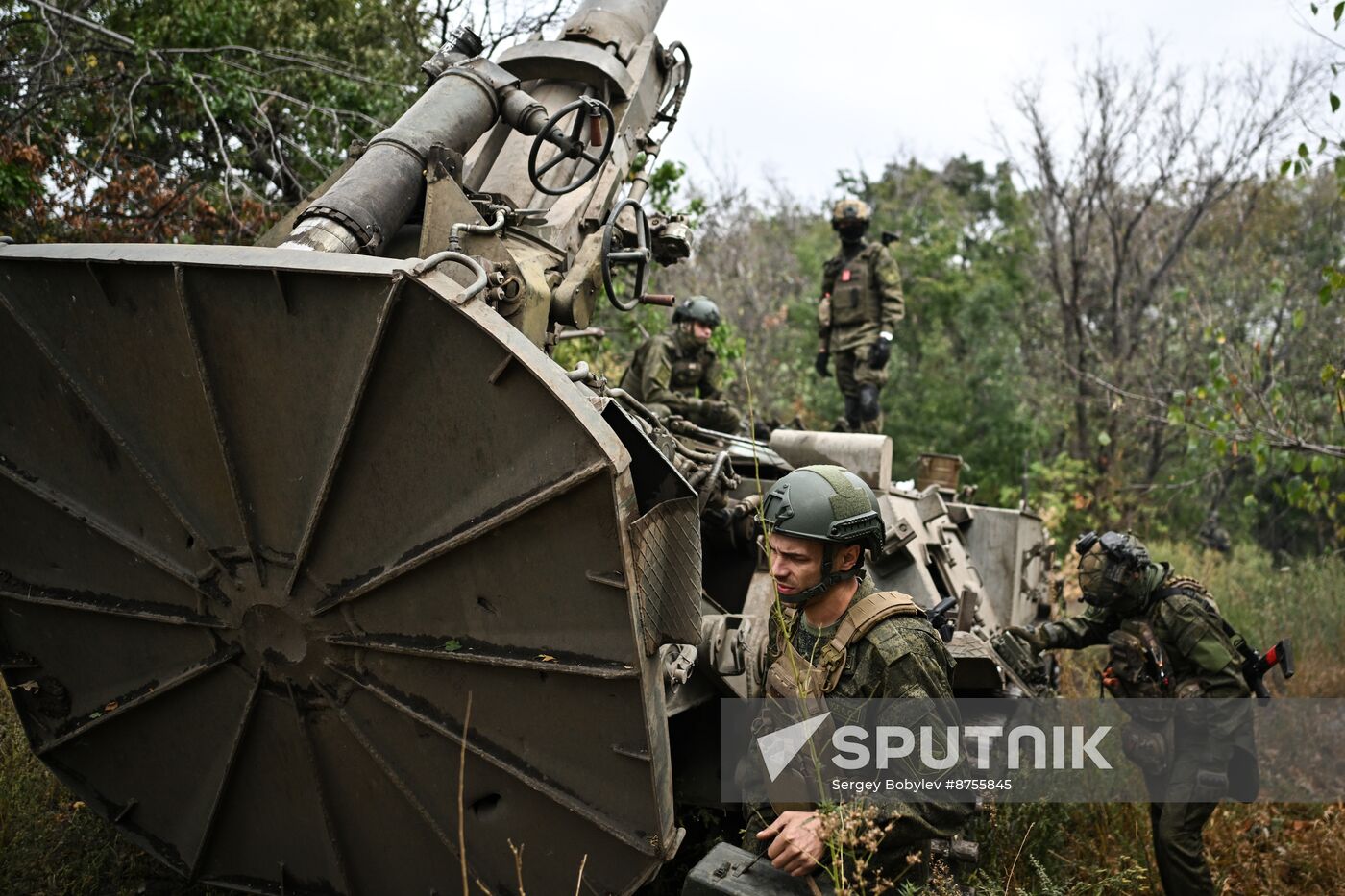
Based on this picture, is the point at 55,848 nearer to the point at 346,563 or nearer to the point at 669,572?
the point at 346,563

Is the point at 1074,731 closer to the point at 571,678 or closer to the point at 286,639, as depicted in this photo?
the point at 571,678

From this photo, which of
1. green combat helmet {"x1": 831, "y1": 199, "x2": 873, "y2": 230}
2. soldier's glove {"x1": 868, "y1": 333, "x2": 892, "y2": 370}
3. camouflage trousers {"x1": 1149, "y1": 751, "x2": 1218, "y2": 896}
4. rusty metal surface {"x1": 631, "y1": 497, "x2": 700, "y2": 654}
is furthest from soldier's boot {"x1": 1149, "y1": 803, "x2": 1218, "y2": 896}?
green combat helmet {"x1": 831, "y1": 199, "x2": 873, "y2": 230}

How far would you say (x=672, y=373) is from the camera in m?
7.76

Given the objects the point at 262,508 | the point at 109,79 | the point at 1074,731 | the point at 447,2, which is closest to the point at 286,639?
the point at 262,508

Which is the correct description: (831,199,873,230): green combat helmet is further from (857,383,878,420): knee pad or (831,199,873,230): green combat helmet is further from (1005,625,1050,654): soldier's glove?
(1005,625,1050,654): soldier's glove

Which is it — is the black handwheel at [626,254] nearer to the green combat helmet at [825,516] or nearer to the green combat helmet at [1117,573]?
the green combat helmet at [825,516]

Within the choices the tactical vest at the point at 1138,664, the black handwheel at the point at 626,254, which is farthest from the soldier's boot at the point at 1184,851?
the black handwheel at the point at 626,254

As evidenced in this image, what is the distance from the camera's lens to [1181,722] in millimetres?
5039

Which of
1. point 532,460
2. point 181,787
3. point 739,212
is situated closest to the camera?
point 532,460

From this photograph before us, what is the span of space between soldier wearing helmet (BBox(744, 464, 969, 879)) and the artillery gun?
14.1 inches

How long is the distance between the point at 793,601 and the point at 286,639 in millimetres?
1620

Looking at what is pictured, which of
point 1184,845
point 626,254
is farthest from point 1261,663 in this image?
point 626,254

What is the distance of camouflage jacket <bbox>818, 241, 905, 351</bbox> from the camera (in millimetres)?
8938

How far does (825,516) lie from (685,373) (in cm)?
464
